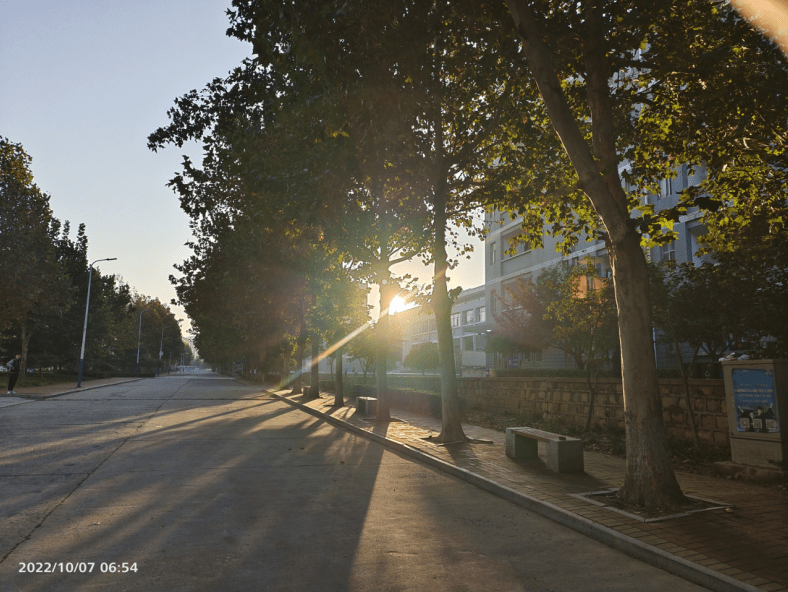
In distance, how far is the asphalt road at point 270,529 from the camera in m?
4.47

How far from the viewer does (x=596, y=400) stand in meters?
13.1

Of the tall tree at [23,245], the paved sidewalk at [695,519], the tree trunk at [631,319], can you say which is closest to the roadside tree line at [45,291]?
the tall tree at [23,245]

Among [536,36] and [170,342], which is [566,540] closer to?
[536,36]

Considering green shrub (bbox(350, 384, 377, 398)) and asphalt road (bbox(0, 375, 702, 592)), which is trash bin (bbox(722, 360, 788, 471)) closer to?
asphalt road (bbox(0, 375, 702, 592))

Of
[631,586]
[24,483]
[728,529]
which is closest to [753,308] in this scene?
[728,529]

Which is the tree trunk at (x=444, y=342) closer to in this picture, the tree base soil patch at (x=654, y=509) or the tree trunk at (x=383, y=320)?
the tree trunk at (x=383, y=320)

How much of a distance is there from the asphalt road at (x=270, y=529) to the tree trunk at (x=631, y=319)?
1294 millimetres

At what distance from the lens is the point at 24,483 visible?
771 centimetres

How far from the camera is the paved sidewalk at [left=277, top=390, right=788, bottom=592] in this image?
15.1 ft

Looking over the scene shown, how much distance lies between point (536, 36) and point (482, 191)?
19.4 feet

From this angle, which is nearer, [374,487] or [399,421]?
[374,487]

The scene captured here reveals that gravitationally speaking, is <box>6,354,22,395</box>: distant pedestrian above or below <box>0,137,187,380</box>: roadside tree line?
below

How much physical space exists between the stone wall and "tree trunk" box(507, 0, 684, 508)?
3.70 metres

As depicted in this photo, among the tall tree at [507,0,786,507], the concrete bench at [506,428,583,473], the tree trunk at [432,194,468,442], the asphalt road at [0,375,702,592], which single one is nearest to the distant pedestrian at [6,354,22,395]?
the asphalt road at [0,375,702,592]
